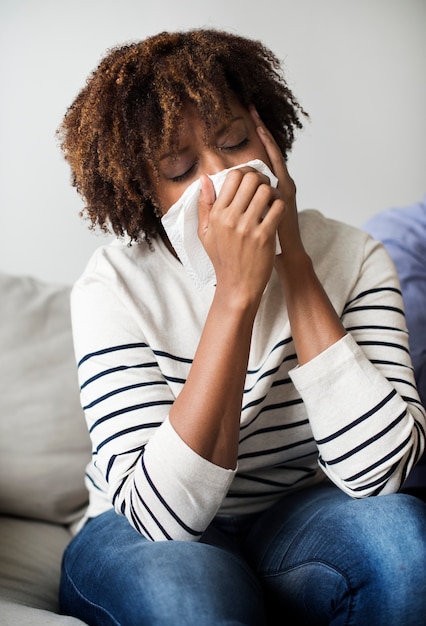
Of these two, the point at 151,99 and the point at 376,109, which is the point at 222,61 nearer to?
the point at 151,99

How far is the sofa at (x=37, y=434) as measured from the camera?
1.38 metres

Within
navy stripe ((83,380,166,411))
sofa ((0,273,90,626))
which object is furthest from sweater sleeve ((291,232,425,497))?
sofa ((0,273,90,626))

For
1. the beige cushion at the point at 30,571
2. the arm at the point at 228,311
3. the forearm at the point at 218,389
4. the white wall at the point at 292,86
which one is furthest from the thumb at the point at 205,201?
the white wall at the point at 292,86

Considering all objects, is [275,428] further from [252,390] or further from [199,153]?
[199,153]

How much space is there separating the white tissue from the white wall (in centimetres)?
73

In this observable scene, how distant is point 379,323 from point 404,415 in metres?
0.17

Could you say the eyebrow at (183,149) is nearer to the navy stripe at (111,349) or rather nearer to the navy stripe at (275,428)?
the navy stripe at (111,349)

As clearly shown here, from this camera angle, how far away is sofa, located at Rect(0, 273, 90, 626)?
1.38 metres

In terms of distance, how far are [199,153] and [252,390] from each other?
1.15 ft

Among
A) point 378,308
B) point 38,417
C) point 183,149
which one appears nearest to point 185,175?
point 183,149

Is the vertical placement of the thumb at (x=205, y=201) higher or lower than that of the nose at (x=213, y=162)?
lower

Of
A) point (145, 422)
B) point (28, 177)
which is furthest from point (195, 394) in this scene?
point (28, 177)

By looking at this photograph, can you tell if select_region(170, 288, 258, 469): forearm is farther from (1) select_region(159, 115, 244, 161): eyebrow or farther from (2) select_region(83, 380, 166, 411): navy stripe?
(1) select_region(159, 115, 244, 161): eyebrow

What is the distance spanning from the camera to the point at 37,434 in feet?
4.66
